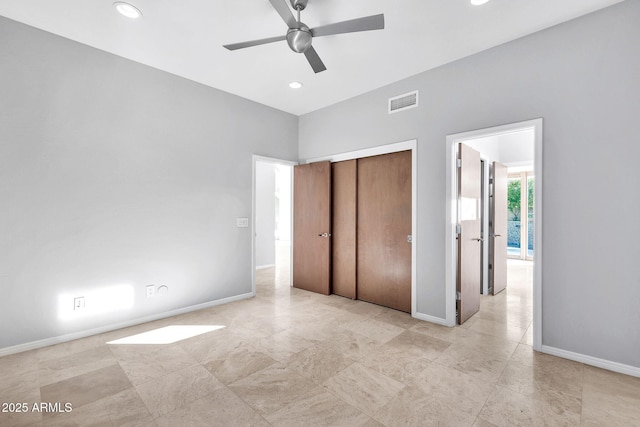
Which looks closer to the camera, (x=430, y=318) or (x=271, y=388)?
(x=271, y=388)

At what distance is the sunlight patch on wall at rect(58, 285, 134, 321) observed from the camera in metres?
2.77

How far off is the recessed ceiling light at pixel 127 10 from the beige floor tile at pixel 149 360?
3.03 metres

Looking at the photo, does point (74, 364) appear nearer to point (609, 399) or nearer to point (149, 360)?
point (149, 360)

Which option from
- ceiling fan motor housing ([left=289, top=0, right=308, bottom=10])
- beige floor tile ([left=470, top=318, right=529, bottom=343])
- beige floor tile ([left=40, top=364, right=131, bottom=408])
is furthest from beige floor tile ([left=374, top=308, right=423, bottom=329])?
ceiling fan motor housing ([left=289, top=0, right=308, bottom=10])

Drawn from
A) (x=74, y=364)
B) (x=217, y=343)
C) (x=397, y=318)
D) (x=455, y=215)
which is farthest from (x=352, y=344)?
(x=74, y=364)

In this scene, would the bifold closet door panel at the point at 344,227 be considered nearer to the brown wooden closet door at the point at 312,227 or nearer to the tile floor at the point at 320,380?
the brown wooden closet door at the point at 312,227

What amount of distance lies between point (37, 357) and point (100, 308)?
0.59m

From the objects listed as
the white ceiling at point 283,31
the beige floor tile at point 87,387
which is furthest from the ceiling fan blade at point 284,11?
the beige floor tile at point 87,387

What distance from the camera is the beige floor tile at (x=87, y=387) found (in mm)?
1937

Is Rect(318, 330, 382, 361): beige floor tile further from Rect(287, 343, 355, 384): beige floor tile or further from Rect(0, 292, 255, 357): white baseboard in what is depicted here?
Rect(0, 292, 255, 357): white baseboard

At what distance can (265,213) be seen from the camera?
272 inches

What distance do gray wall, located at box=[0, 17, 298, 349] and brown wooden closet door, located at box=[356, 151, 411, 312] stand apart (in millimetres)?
1791

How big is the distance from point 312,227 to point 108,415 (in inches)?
129

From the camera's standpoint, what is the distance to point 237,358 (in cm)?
249
